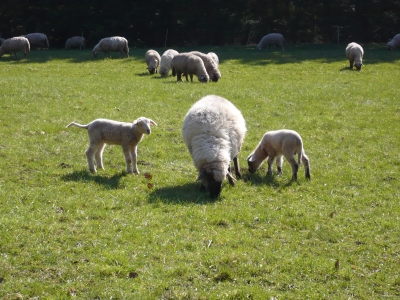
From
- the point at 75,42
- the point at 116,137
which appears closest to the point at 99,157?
the point at 116,137

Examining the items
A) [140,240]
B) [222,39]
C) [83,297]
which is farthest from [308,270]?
[222,39]

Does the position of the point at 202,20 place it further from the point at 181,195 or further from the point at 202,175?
the point at 181,195

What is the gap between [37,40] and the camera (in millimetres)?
38781

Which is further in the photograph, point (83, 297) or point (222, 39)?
point (222, 39)

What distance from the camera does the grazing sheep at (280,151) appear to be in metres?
10.8

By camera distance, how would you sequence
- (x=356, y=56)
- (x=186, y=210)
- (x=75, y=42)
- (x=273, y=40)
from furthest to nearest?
(x=75, y=42), (x=273, y=40), (x=356, y=56), (x=186, y=210)

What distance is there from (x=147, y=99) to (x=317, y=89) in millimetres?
6504

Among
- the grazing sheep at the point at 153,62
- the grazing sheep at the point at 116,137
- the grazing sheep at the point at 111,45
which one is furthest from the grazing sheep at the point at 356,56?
the grazing sheep at the point at 116,137

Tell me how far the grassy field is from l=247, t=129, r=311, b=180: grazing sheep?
0.79 feet

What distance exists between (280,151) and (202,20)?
3331 centimetres

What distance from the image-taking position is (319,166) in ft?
38.5

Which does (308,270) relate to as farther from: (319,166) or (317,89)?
(317,89)

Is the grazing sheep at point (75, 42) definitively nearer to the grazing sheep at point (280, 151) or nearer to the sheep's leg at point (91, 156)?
the sheep's leg at point (91, 156)

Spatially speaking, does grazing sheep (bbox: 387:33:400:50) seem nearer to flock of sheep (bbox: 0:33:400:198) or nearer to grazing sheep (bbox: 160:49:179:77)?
grazing sheep (bbox: 160:49:179:77)
